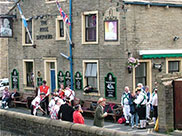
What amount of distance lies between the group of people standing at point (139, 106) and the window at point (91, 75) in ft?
12.9

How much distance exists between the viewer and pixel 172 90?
17.6 metres

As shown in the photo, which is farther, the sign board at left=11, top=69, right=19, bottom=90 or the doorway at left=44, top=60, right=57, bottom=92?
the sign board at left=11, top=69, right=19, bottom=90

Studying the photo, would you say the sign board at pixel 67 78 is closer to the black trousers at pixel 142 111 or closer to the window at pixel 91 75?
the window at pixel 91 75

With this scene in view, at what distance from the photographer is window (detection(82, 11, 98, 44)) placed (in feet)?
81.6

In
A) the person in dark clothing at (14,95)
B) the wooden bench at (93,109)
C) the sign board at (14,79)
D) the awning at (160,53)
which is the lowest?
the wooden bench at (93,109)

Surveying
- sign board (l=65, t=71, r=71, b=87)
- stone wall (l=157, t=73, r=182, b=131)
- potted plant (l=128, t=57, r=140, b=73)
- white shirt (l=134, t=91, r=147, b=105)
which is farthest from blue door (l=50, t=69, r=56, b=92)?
stone wall (l=157, t=73, r=182, b=131)

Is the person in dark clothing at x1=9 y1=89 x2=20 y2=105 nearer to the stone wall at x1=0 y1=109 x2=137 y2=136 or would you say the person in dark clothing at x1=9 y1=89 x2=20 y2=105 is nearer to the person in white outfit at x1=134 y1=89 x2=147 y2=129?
the stone wall at x1=0 y1=109 x2=137 y2=136

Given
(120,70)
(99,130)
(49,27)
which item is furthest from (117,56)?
(99,130)

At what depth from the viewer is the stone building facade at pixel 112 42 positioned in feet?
76.5

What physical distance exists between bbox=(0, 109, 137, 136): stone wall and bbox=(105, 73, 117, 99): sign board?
620cm

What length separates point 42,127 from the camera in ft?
57.1

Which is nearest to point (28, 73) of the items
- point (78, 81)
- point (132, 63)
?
point (78, 81)

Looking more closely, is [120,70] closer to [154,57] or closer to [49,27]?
[154,57]

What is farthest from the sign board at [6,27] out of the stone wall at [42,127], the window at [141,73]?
the stone wall at [42,127]
